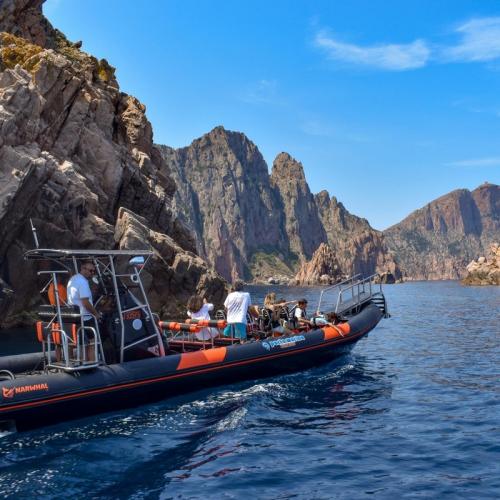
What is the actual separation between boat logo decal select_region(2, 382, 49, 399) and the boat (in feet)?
0.06

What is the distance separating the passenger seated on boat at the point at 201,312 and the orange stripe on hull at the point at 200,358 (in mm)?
1728

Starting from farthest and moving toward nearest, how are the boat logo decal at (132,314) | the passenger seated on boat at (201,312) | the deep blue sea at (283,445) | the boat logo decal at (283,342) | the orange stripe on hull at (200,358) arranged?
the passenger seated on boat at (201,312) < the boat logo decal at (283,342) < the orange stripe on hull at (200,358) < the boat logo decal at (132,314) < the deep blue sea at (283,445)

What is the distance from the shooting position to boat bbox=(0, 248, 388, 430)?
406 inches

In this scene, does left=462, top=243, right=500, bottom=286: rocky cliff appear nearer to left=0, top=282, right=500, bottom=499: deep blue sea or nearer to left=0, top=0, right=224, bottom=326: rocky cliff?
left=0, top=0, right=224, bottom=326: rocky cliff

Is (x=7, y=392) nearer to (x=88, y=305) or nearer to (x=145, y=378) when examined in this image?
(x=88, y=305)

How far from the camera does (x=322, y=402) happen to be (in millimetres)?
12641

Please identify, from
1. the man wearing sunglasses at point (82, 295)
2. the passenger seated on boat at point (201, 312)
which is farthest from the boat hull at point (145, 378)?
the passenger seated on boat at point (201, 312)

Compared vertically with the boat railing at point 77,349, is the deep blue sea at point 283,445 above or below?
below

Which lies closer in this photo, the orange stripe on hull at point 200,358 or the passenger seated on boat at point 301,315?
the orange stripe on hull at point 200,358

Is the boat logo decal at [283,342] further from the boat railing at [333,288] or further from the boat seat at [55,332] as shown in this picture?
the boat seat at [55,332]

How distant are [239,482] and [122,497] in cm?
171

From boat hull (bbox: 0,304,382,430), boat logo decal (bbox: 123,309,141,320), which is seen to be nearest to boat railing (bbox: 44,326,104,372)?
boat hull (bbox: 0,304,382,430)

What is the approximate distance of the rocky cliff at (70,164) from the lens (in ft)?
95.2

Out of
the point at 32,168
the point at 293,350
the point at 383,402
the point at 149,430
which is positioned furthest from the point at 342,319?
the point at 32,168
